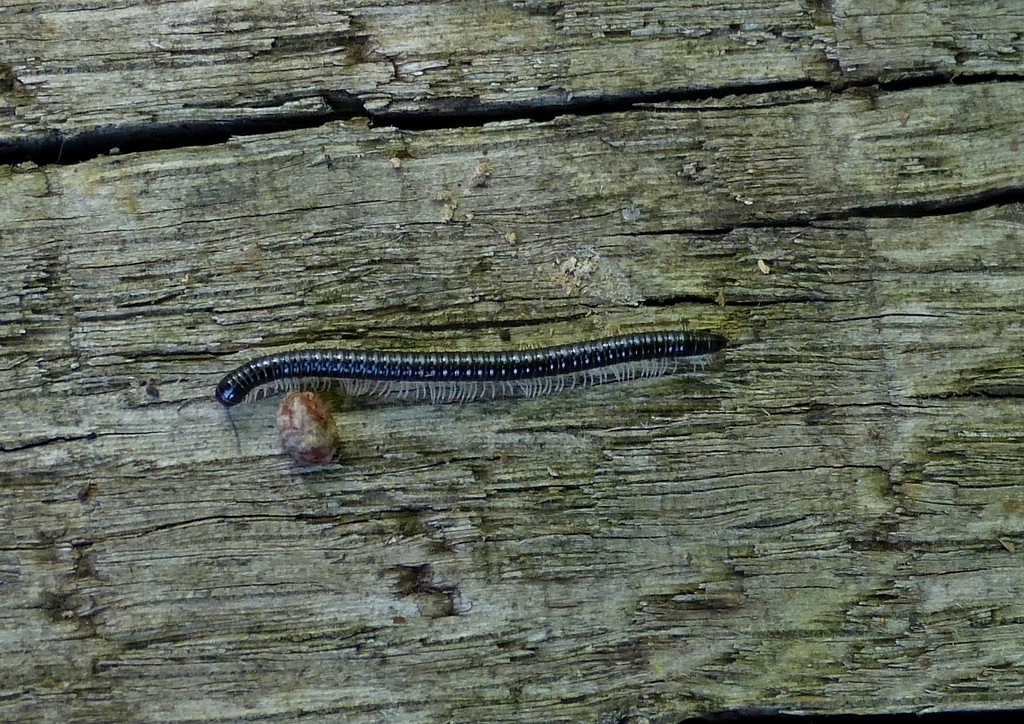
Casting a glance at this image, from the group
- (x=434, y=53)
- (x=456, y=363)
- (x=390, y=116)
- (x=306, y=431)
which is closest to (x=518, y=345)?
(x=456, y=363)

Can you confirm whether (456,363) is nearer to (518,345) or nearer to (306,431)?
(518,345)

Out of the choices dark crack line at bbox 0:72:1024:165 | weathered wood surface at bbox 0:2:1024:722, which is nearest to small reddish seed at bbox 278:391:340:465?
weathered wood surface at bbox 0:2:1024:722

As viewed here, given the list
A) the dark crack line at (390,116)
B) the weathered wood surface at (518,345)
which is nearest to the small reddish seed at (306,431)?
the weathered wood surface at (518,345)

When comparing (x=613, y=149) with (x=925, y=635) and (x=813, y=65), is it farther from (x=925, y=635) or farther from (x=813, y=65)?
(x=925, y=635)

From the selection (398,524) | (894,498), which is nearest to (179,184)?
(398,524)

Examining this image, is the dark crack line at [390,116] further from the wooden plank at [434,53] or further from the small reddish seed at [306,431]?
the small reddish seed at [306,431]

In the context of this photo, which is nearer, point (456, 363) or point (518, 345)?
point (456, 363)
